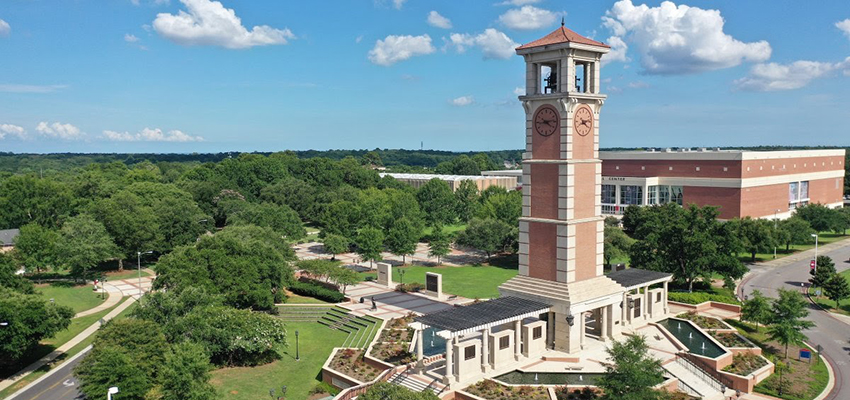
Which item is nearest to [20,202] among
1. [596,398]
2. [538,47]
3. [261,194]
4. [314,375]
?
[261,194]

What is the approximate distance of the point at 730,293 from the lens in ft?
183

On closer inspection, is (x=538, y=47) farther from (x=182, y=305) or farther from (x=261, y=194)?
(x=261, y=194)

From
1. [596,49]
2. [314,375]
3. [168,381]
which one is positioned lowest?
[314,375]

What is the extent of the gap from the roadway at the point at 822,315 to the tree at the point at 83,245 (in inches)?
2509

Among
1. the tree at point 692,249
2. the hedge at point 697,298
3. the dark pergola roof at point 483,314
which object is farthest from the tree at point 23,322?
the tree at point 692,249

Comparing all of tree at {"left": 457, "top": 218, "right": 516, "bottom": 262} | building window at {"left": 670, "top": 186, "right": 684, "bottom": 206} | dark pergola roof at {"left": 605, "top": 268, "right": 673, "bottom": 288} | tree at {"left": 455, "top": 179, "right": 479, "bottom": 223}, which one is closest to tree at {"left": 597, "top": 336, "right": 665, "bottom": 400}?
dark pergola roof at {"left": 605, "top": 268, "right": 673, "bottom": 288}

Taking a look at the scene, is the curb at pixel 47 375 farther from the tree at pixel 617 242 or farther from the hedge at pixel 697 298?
the tree at pixel 617 242

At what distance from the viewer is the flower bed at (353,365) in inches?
1462

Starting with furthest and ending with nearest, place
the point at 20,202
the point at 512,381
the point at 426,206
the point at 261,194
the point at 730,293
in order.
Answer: the point at 261,194
the point at 426,206
the point at 20,202
the point at 730,293
the point at 512,381

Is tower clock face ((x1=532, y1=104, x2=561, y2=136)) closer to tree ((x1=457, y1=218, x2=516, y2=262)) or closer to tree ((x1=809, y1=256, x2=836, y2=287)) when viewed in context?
tree ((x1=809, y1=256, x2=836, y2=287))

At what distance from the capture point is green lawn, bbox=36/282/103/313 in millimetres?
56984

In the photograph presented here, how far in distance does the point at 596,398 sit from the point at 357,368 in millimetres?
14399

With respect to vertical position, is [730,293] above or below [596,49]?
below

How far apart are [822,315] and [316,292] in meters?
43.6
